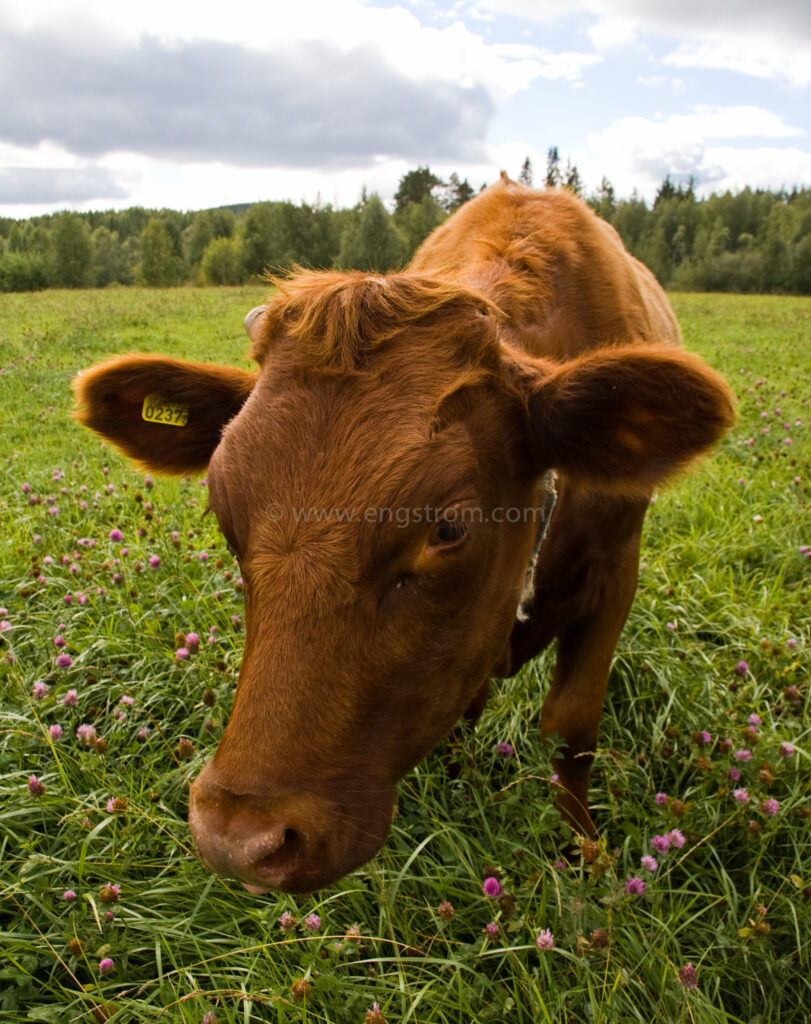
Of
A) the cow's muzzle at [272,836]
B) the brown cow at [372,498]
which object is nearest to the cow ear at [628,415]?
the brown cow at [372,498]

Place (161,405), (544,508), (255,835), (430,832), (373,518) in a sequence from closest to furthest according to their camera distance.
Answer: (255,835) < (373,518) < (544,508) < (161,405) < (430,832)

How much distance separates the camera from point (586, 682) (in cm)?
298

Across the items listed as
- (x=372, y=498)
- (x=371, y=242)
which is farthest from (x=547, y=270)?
(x=371, y=242)

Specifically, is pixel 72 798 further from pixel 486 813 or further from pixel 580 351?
pixel 580 351

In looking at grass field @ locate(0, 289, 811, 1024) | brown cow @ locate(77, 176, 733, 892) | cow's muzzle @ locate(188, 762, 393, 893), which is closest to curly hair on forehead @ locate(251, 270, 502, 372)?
brown cow @ locate(77, 176, 733, 892)

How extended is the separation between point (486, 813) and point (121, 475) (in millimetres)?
4728

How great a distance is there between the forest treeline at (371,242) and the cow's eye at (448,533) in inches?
2064

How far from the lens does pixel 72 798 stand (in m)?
2.55

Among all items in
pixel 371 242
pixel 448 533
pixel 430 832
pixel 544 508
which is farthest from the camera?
pixel 371 242

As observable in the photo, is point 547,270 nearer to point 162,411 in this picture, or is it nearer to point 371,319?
point 371,319

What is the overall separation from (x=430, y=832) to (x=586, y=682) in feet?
2.96

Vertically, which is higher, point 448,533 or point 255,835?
point 448,533

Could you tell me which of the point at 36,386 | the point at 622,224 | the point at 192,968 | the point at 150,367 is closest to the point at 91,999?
the point at 192,968

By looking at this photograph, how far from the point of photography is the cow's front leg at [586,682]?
116 inches
